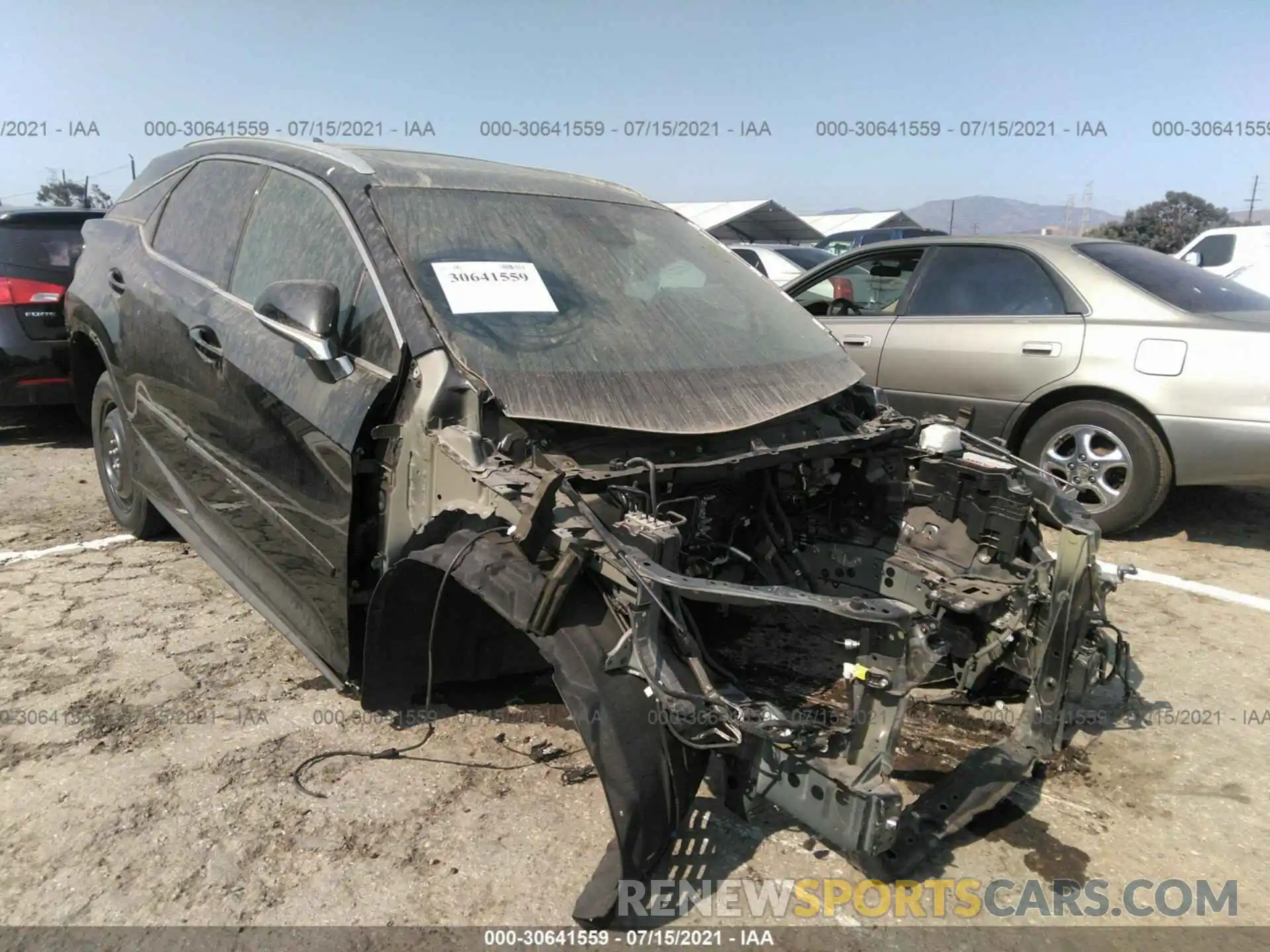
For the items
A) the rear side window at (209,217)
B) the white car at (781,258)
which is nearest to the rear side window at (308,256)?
the rear side window at (209,217)

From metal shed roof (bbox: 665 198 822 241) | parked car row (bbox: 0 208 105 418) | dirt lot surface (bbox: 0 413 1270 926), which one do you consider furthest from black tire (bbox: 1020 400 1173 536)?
metal shed roof (bbox: 665 198 822 241)

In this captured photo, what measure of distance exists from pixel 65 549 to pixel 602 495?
3714 mm

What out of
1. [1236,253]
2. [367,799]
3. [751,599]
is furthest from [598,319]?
[1236,253]

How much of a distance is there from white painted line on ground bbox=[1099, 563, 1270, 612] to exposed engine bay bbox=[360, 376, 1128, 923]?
1.65 m

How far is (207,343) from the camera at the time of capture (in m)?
3.36

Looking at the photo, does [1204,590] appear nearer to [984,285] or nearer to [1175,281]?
[1175,281]

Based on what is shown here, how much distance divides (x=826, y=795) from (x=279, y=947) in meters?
1.36

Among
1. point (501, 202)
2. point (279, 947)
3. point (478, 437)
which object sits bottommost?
point (279, 947)

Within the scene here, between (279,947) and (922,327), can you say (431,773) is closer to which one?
(279,947)

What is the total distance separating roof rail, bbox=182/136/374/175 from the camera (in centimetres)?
318

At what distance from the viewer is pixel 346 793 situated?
2764 mm

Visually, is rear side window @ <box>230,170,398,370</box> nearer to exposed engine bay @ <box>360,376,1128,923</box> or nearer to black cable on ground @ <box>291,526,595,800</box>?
exposed engine bay @ <box>360,376,1128,923</box>

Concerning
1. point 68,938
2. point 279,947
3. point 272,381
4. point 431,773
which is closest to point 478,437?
point 272,381

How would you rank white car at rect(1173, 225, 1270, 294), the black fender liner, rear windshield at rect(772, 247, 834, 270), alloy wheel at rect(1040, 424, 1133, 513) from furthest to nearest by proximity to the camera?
rear windshield at rect(772, 247, 834, 270) < white car at rect(1173, 225, 1270, 294) < alloy wheel at rect(1040, 424, 1133, 513) < the black fender liner
